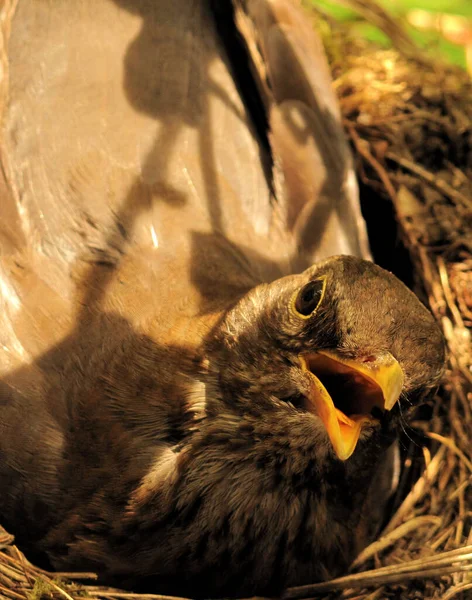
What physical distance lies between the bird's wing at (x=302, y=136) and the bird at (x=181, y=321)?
0.01 meters

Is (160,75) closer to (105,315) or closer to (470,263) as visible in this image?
(105,315)

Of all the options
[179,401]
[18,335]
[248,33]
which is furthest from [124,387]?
[248,33]

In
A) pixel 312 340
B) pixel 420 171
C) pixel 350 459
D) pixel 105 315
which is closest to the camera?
pixel 312 340

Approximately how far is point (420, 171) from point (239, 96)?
1005 mm

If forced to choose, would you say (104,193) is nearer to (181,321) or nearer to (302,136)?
(181,321)

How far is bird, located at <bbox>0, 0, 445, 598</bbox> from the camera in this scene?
91.6 inches

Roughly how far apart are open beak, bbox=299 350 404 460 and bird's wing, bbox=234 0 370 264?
1181mm

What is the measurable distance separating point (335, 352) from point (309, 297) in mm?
164

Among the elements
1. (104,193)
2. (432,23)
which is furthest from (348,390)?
(432,23)

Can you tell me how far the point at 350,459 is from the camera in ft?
8.04

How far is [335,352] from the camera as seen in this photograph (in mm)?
2203

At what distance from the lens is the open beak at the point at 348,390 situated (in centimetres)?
213

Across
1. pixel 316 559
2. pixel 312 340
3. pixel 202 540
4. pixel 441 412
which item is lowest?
pixel 441 412

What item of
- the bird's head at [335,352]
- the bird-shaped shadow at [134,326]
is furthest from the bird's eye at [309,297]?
the bird-shaped shadow at [134,326]
